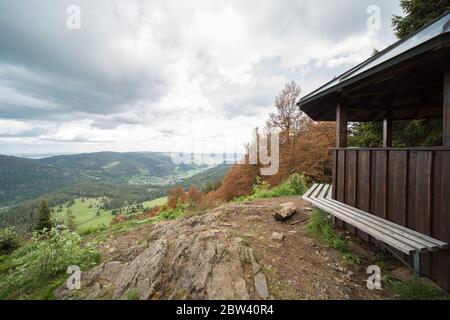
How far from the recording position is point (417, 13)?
775 cm

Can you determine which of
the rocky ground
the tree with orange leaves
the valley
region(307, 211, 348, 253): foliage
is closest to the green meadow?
the valley

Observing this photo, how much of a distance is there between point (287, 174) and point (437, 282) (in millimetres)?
11334

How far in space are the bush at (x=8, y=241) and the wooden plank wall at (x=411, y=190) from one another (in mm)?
18136

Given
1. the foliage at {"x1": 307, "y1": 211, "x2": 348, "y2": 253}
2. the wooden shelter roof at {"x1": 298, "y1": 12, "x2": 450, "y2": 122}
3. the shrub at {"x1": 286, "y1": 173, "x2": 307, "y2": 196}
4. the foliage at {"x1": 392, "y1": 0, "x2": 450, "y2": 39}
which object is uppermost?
the foliage at {"x1": 392, "y1": 0, "x2": 450, "y2": 39}

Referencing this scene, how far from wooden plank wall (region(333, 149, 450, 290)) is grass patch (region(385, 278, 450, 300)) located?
14 cm

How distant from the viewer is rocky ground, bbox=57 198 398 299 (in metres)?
2.88

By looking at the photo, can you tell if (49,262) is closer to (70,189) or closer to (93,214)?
(93,214)

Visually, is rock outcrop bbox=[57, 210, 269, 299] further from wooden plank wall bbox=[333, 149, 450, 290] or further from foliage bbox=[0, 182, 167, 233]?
foliage bbox=[0, 182, 167, 233]

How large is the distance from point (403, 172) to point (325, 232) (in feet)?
6.50

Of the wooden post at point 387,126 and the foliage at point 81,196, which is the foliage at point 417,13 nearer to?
the wooden post at point 387,126

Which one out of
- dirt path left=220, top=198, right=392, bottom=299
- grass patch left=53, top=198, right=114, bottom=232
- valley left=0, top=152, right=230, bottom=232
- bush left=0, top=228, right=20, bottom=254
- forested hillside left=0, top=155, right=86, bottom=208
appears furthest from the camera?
forested hillside left=0, top=155, right=86, bottom=208

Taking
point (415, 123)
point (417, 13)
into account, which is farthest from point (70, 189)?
A: point (417, 13)

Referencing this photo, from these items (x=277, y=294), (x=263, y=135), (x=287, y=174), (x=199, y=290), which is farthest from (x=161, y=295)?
(x=263, y=135)
